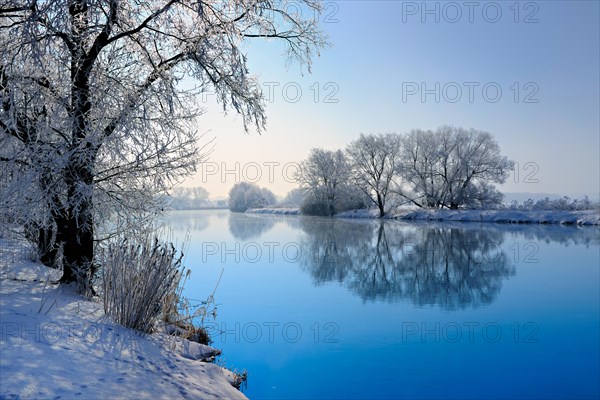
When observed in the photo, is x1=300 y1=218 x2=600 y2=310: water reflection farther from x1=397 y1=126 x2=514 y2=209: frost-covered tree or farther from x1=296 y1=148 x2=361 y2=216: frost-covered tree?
x1=296 y1=148 x2=361 y2=216: frost-covered tree

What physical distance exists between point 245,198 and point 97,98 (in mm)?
72973

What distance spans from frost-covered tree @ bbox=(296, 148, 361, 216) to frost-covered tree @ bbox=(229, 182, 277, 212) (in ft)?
86.4

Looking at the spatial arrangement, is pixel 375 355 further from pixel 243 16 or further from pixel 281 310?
pixel 243 16

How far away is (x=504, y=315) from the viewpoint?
7762 mm

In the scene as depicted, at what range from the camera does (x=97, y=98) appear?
5531 mm

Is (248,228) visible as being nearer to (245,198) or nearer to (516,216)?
(516,216)

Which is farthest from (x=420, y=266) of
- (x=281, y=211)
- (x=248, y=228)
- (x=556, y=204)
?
(x=281, y=211)

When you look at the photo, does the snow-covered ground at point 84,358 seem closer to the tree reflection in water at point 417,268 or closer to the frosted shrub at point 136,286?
the frosted shrub at point 136,286

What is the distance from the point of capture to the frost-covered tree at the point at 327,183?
1895 inches

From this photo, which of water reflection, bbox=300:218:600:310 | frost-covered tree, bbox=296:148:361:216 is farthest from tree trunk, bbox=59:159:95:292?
frost-covered tree, bbox=296:148:361:216

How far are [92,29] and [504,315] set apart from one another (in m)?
8.55

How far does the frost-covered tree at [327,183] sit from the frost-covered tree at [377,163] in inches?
108

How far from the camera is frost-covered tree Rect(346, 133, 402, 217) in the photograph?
43.8 metres

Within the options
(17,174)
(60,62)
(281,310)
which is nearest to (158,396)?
(17,174)
